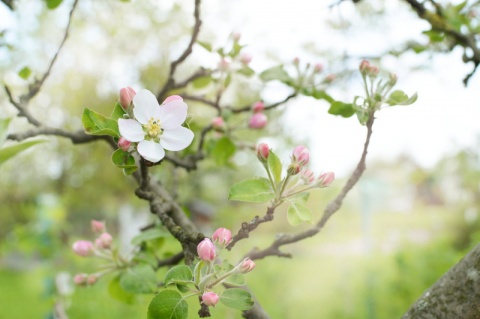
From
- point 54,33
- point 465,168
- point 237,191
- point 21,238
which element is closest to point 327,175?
point 237,191

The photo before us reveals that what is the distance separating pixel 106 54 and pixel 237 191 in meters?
7.04

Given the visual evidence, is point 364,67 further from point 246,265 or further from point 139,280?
point 139,280

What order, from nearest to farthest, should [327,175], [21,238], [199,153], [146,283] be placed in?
[327,175] → [146,283] → [199,153] → [21,238]

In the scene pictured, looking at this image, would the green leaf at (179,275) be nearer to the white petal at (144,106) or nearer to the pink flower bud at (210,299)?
the pink flower bud at (210,299)

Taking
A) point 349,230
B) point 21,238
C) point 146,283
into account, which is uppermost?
point 146,283

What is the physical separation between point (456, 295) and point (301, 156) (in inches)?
11.6

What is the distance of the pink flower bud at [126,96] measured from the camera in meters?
0.56

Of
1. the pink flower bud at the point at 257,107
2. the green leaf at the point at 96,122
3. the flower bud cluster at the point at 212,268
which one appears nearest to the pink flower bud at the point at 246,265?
the flower bud cluster at the point at 212,268

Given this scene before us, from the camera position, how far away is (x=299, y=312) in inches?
169

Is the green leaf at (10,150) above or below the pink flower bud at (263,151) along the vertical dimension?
below

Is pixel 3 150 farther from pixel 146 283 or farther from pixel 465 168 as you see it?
pixel 465 168

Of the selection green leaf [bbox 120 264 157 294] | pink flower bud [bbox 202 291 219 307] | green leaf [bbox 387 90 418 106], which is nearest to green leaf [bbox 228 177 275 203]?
pink flower bud [bbox 202 291 219 307]

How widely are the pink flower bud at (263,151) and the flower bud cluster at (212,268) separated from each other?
0.11 m

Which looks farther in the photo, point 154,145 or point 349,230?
point 349,230
